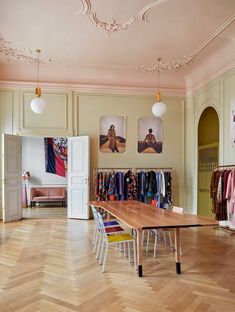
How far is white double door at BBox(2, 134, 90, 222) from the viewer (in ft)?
21.6

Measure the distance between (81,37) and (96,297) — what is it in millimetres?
4409

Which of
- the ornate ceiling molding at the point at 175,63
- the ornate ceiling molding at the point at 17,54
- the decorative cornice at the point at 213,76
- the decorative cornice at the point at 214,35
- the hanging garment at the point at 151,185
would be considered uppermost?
the ornate ceiling molding at the point at 17,54

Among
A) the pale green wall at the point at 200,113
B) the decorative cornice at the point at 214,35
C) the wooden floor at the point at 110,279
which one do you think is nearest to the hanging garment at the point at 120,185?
the pale green wall at the point at 200,113

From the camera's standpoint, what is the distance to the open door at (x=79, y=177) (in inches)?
275

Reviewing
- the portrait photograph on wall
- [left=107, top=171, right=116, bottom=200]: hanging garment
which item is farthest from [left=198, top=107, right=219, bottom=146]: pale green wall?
[left=107, top=171, right=116, bottom=200]: hanging garment

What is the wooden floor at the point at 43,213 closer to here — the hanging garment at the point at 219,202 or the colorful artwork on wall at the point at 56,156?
the colorful artwork on wall at the point at 56,156

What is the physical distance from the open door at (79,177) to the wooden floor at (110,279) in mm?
2111

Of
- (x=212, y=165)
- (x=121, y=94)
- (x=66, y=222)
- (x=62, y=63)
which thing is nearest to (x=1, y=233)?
(x=66, y=222)

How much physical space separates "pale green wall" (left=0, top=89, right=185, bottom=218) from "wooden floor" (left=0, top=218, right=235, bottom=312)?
2.90 metres

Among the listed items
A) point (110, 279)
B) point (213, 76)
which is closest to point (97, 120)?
point (213, 76)

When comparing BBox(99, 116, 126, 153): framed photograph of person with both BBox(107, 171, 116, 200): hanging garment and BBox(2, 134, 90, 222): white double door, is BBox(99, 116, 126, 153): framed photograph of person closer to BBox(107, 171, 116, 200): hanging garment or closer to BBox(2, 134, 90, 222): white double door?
BBox(2, 134, 90, 222): white double door

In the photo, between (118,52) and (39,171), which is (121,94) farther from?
(39,171)

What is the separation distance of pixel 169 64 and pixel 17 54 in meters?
3.45

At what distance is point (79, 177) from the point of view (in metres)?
7.07
